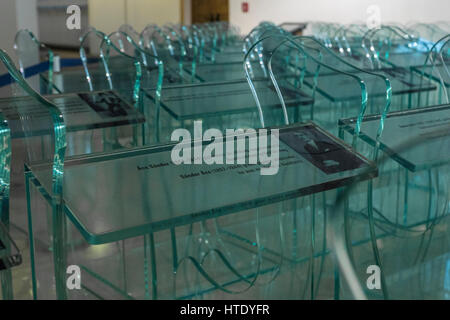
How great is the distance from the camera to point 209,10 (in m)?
14.3

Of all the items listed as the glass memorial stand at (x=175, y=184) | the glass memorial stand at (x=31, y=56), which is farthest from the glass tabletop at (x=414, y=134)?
the glass memorial stand at (x=31, y=56)

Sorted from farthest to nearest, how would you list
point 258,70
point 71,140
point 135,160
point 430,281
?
point 258,70, point 71,140, point 430,281, point 135,160

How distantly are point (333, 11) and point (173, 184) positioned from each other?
10453 millimetres

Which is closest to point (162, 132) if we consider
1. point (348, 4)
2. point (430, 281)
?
point (430, 281)

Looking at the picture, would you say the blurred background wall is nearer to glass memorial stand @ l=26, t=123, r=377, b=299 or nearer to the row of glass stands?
the row of glass stands

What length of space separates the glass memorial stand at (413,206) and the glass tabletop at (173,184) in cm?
21

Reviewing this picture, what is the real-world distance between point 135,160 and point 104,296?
37.4 inches

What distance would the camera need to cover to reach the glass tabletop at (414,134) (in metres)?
1.90

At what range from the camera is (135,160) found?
1.66 metres

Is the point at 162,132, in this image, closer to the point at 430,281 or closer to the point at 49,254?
the point at 49,254

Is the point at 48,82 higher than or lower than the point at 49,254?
higher

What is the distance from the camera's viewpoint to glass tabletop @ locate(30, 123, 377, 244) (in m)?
1.39

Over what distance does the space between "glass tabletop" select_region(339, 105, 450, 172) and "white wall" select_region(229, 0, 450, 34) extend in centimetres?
759

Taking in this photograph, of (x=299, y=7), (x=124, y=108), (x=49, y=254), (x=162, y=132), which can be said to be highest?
(x=299, y=7)
